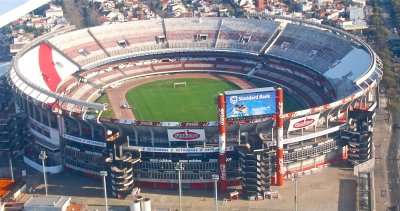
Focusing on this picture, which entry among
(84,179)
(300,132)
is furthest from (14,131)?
(300,132)

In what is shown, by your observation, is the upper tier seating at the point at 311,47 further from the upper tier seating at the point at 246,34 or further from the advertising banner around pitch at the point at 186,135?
the advertising banner around pitch at the point at 186,135

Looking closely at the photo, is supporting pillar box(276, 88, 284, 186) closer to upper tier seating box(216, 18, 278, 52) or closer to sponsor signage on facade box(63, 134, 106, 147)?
sponsor signage on facade box(63, 134, 106, 147)

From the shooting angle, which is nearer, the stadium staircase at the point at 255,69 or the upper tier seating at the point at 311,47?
the upper tier seating at the point at 311,47

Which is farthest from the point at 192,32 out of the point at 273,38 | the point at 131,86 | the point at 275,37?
the point at 131,86

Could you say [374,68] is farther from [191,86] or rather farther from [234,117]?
[191,86]

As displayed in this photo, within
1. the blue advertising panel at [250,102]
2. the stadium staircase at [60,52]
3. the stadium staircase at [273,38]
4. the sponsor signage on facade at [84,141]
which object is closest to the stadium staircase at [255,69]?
the stadium staircase at [273,38]
